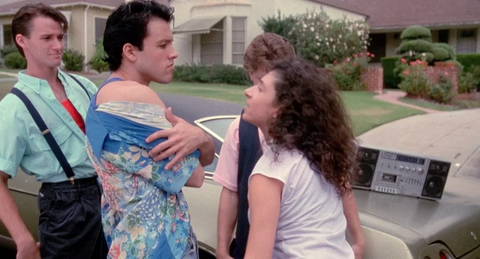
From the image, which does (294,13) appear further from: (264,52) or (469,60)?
(264,52)

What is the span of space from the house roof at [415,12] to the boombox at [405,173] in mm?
22075

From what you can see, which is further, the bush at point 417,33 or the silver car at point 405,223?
the bush at point 417,33

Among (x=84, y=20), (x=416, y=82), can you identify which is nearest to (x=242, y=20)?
(x=84, y=20)

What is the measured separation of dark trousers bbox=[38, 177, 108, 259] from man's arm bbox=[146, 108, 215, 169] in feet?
2.38

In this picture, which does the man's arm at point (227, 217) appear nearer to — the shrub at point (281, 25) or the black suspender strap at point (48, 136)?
the black suspender strap at point (48, 136)

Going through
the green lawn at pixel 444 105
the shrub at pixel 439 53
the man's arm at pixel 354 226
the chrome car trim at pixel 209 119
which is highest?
the shrub at pixel 439 53

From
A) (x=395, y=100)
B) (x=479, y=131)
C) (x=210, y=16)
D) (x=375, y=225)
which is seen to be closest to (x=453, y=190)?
(x=375, y=225)

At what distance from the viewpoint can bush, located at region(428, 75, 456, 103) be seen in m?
17.6

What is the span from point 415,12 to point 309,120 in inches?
1059

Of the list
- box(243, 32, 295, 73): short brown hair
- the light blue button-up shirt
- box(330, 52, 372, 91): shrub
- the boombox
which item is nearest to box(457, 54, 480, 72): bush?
box(330, 52, 372, 91): shrub

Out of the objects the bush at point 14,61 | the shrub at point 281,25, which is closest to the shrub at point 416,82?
the shrub at point 281,25

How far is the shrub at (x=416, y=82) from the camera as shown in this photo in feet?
58.1

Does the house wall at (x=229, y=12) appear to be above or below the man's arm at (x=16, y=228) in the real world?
above

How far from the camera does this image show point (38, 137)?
91.3 inches
